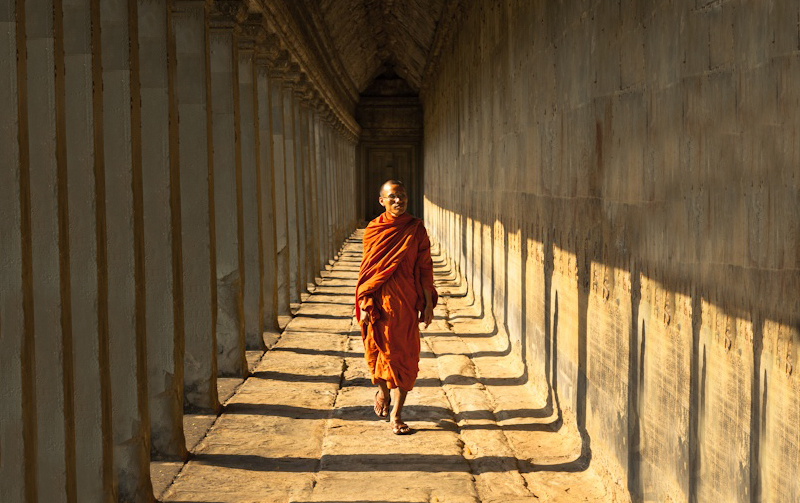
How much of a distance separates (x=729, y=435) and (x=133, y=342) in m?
3.50

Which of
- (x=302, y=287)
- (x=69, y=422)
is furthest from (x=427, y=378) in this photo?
(x=302, y=287)

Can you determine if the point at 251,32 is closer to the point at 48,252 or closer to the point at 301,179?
the point at 301,179

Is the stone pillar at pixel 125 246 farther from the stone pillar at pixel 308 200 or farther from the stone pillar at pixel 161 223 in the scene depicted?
the stone pillar at pixel 308 200

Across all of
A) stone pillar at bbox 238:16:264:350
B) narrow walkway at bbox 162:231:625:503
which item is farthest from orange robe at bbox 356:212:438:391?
stone pillar at bbox 238:16:264:350

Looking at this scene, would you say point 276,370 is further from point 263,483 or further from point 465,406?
point 263,483

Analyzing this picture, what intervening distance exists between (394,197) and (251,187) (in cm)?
390

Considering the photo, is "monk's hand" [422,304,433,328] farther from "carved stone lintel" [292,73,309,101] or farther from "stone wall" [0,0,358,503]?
"carved stone lintel" [292,73,309,101]

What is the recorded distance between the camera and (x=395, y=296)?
302 inches

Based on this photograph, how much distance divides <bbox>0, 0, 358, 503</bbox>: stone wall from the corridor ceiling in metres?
7.08

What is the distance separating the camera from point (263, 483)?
20.7 feet

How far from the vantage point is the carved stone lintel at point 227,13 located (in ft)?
30.4

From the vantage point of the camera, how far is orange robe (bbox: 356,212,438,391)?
7.62 metres

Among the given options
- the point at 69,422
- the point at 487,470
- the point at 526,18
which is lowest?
the point at 487,470

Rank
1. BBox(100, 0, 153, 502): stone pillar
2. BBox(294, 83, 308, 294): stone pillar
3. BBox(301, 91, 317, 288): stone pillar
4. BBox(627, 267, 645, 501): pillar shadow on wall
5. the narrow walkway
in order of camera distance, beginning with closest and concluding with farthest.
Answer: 1. BBox(627, 267, 645, 501): pillar shadow on wall
2. BBox(100, 0, 153, 502): stone pillar
3. the narrow walkway
4. BBox(294, 83, 308, 294): stone pillar
5. BBox(301, 91, 317, 288): stone pillar
